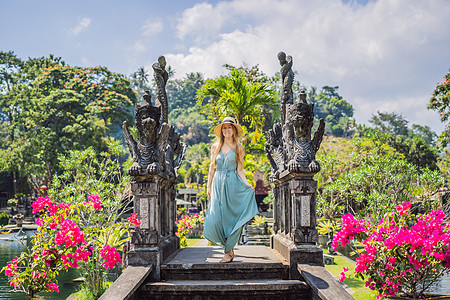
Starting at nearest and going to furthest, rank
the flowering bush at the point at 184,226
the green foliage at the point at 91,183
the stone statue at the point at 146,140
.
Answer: the stone statue at the point at 146,140, the flowering bush at the point at 184,226, the green foliage at the point at 91,183

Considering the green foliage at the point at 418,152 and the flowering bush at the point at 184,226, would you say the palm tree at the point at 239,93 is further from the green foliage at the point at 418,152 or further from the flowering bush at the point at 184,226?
the green foliage at the point at 418,152

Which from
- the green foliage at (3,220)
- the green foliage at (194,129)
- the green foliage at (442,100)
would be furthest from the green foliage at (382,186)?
the green foliage at (194,129)

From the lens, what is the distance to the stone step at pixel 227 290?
4566 mm

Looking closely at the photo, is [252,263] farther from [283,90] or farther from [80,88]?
[80,88]

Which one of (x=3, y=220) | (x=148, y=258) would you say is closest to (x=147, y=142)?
(x=148, y=258)

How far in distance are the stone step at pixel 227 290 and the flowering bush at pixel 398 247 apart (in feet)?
3.58

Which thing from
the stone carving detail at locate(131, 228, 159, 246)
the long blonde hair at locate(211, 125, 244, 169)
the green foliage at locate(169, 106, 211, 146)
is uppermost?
the green foliage at locate(169, 106, 211, 146)

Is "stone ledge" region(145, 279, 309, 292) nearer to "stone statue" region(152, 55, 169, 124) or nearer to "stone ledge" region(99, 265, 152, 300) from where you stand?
"stone ledge" region(99, 265, 152, 300)

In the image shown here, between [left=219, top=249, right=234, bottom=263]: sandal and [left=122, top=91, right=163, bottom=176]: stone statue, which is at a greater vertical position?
[left=122, top=91, right=163, bottom=176]: stone statue

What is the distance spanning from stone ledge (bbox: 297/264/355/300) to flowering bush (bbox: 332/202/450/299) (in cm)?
94

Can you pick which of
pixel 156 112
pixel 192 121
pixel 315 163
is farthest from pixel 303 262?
pixel 192 121

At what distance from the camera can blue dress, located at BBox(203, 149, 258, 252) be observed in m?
5.18

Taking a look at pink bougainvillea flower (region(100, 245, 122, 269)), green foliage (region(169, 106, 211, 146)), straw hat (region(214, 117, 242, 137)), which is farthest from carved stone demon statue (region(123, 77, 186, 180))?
green foliage (region(169, 106, 211, 146))

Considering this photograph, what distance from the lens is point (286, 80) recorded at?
614 cm
